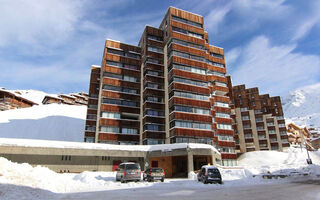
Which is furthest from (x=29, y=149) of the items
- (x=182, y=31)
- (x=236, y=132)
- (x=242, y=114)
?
(x=242, y=114)

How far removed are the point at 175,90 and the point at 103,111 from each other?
56.1 feet

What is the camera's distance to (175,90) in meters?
49.3

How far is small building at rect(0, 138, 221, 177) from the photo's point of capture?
119ft

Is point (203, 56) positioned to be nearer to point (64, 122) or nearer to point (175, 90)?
point (175, 90)

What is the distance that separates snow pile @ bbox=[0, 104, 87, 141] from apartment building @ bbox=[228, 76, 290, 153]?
54983mm

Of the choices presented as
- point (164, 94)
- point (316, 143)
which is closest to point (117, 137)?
point (164, 94)

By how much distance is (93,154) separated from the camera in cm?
4031

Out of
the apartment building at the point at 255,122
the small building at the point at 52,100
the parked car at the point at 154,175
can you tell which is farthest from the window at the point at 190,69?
the small building at the point at 52,100

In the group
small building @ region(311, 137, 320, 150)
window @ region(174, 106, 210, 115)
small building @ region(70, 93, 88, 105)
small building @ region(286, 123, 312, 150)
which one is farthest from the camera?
small building @ region(311, 137, 320, 150)

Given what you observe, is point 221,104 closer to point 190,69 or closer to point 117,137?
point 190,69

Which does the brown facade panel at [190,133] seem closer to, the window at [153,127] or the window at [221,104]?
the window at [153,127]

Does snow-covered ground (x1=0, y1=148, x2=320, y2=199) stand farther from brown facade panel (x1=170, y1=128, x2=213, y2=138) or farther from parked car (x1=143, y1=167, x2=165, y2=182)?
Result: brown facade panel (x1=170, y1=128, x2=213, y2=138)

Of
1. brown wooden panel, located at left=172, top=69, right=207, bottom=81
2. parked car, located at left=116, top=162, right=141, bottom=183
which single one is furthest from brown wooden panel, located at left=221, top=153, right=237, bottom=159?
parked car, located at left=116, top=162, right=141, bottom=183

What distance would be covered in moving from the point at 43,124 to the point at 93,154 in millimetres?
50796
